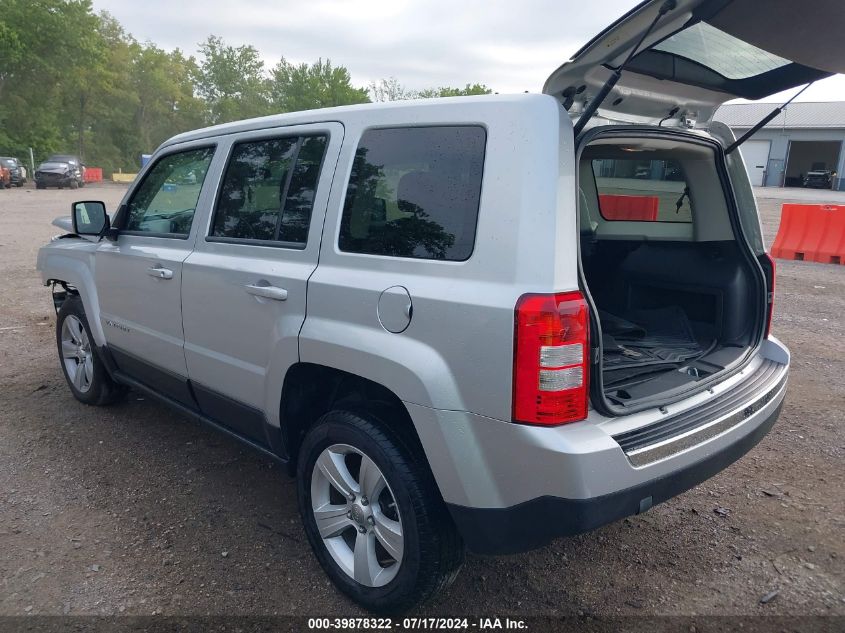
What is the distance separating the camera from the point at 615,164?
3.69 metres

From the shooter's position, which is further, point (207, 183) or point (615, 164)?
point (615, 164)

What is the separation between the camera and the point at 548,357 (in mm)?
2053

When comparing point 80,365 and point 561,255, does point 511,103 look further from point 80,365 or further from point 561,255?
point 80,365

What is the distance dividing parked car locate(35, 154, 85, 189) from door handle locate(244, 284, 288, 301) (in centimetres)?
3373

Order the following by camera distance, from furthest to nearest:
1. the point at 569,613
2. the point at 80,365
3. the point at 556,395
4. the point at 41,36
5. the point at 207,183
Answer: the point at 41,36, the point at 80,365, the point at 207,183, the point at 569,613, the point at 556,395

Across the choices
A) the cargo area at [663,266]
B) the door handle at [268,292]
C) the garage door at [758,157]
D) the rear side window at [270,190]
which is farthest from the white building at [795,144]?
the door handle at [268,292]

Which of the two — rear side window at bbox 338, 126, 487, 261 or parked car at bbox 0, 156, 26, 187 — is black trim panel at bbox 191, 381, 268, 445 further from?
parked car at bbox 0, 156, 26, 187

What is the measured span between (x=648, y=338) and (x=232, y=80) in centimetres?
7622

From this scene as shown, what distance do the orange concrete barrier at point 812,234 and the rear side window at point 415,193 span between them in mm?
11368

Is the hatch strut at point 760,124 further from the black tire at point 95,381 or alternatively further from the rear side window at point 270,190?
the black tire at point 95,381

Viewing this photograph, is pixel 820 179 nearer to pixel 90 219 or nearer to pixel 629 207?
pixel 629 207

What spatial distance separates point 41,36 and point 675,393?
5053 cm

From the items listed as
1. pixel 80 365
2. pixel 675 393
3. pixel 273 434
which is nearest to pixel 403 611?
pixel 273 434

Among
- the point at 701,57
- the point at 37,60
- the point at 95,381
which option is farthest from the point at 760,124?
the point at 37,60
